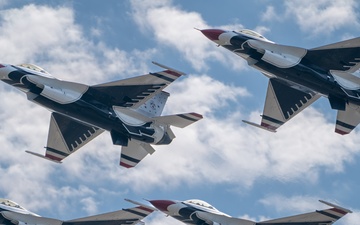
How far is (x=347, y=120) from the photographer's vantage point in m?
107

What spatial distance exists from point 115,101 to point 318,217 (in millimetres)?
20610

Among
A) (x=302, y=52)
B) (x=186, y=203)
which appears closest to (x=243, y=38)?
(x=302, y=52)

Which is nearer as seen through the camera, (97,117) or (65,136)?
(97,117)

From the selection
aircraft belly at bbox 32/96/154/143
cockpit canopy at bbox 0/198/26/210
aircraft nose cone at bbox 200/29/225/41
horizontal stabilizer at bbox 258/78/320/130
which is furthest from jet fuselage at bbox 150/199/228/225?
aircraft nose cone at bbox 200/29/225/41

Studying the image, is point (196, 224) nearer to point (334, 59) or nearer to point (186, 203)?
point (186, 203)

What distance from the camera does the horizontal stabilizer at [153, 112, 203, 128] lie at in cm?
10088

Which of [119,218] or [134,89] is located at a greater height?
[134,89]

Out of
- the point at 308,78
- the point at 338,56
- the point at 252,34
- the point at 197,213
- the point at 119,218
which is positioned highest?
the point at 252,34

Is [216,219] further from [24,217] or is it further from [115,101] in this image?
[24,217]

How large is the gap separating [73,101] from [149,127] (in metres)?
7.18

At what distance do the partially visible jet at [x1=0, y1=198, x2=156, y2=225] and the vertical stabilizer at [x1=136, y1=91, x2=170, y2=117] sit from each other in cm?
968

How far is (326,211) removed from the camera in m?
96.1

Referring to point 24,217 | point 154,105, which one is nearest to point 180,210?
point 154,105

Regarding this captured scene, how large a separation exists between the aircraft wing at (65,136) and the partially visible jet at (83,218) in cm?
1035
